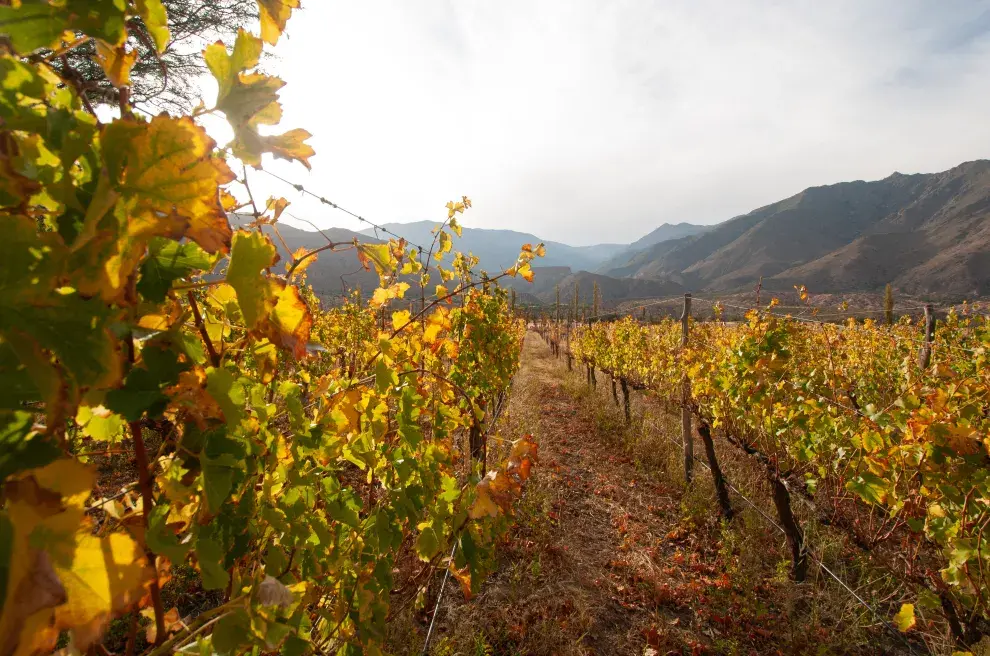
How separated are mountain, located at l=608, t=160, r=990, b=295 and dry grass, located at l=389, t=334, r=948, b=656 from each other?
362ft

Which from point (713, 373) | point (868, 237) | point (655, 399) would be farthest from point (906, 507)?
point (868, 237)

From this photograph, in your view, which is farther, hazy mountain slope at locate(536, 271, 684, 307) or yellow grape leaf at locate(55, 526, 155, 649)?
hazy mountain slope at locate(536, 271, 684, 307)

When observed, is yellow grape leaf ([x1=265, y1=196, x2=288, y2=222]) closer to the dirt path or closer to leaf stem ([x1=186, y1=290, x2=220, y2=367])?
leaf stem ([x1=186, y1=290, x2=220, y2=367])

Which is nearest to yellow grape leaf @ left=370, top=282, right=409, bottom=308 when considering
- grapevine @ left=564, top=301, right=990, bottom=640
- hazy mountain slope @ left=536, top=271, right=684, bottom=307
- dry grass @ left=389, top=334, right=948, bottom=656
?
dry grass @ left=389, top=334, right=948, bottom=656

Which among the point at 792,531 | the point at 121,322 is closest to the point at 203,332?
the point at 121,322

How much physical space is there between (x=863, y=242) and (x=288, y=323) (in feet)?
487

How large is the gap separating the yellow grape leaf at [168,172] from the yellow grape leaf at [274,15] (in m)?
0.29

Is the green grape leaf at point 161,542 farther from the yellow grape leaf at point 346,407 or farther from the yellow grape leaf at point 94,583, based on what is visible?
the yellow grape leaf at point 346,407

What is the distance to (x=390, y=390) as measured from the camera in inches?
60.4

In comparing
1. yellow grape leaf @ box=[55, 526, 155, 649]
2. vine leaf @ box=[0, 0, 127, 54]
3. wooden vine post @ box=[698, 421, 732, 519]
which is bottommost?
wooden vine post @ box=[698, 421, 732, 519]

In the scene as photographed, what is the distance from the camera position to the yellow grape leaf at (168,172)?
0.46m

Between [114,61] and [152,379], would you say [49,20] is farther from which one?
[152,379]

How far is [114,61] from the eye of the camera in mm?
542

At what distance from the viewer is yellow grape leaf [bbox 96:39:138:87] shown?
540mm
